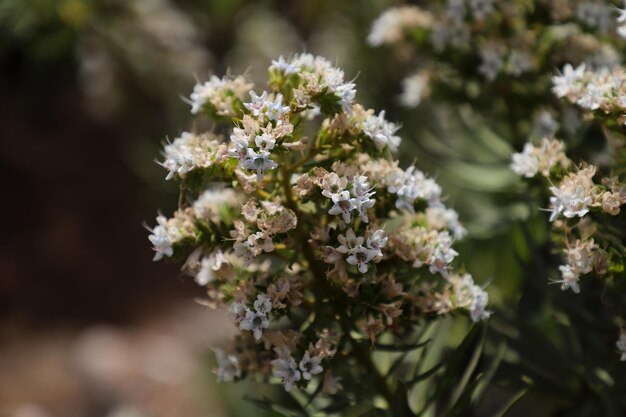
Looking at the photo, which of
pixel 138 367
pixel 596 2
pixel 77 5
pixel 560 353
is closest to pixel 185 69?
pixel 77 5

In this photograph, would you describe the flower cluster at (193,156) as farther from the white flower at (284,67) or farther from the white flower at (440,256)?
the white flower at (440,256)

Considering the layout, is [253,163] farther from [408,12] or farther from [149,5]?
[149,5]

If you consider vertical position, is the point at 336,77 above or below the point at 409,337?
above

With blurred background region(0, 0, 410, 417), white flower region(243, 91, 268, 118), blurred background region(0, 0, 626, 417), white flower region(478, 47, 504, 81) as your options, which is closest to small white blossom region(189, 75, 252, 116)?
white flower region(243, 91, 268, 118)

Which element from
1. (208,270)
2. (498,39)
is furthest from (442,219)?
(498,39)

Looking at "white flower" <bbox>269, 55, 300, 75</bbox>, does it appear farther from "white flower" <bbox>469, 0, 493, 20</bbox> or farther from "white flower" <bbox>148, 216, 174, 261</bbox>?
"white flower" <bbox>469, 0, 493, 20</bbox>

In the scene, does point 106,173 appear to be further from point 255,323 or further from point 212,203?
point 255,323

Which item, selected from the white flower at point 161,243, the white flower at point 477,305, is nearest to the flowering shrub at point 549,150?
the white flower at point 477,305
